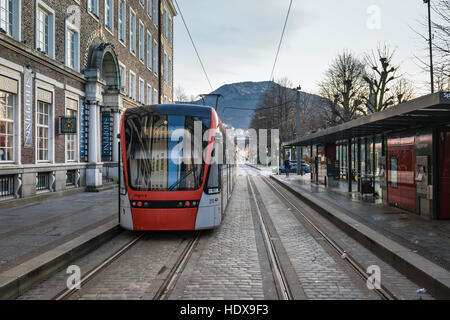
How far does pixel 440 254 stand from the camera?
6184mm

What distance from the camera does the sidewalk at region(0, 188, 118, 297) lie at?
562cm

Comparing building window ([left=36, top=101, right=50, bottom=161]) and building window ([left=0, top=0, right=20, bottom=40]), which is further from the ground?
building window ([left=0, top=0, right=20, bottom=40])

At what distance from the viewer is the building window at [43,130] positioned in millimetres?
15016

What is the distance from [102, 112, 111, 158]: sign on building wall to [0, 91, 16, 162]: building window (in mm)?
7942

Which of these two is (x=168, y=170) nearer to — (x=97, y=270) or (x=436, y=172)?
(x=97, y=270)

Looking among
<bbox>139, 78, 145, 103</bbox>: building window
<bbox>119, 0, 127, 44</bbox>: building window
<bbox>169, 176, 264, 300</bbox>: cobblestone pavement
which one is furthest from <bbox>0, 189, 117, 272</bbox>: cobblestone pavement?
<bbox>139, 78, 145, 103</bbox>: building window

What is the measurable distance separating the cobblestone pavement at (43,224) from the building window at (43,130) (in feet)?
6.96

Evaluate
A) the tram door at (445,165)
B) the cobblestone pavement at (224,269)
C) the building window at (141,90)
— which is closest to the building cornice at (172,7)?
the building window at (141,90)

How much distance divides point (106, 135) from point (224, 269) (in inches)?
679

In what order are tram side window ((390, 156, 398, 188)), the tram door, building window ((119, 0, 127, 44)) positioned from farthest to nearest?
building window ((119, 0, 127, 44)) < tram side window ((390, 156, 398, 188)) < the tram door

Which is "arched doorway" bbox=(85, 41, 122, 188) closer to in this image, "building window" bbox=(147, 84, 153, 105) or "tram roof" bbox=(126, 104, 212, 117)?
"building window" bbox=(147, 84, 153, 105)

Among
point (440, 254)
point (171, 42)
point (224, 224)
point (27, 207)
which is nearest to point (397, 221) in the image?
point (440, 254)

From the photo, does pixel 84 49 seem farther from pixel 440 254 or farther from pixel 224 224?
pixel 440 254
